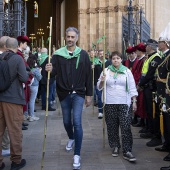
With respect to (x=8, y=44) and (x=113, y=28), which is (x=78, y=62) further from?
(x=113, y=28)

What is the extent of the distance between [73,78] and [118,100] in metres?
0.97

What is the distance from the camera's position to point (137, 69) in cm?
873

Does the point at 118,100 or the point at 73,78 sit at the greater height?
the point at 73,78

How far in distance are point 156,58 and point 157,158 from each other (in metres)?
1.91

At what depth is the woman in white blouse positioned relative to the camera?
20.1ft

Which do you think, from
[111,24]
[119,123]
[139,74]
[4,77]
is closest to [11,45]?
[4,77]

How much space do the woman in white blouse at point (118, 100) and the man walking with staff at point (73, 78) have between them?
53 cm

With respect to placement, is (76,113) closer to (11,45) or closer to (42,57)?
(11,45)

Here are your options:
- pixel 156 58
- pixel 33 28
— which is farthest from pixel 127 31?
pixel 33 28

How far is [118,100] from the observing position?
20.1ft

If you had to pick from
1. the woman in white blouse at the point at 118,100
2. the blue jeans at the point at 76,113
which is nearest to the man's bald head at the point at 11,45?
the blue jeans at the point at 76,113

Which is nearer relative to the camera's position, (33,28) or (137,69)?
(137,69)

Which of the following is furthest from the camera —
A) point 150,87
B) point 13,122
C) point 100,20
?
point 100,20

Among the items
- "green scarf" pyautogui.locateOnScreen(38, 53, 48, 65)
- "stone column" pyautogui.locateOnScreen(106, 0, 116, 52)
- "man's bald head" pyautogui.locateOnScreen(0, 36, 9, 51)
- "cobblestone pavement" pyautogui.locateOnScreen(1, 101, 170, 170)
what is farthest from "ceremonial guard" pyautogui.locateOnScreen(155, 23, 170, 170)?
"stone column" pyautogui.locateOnScreen(106, 0, 116, 52)
